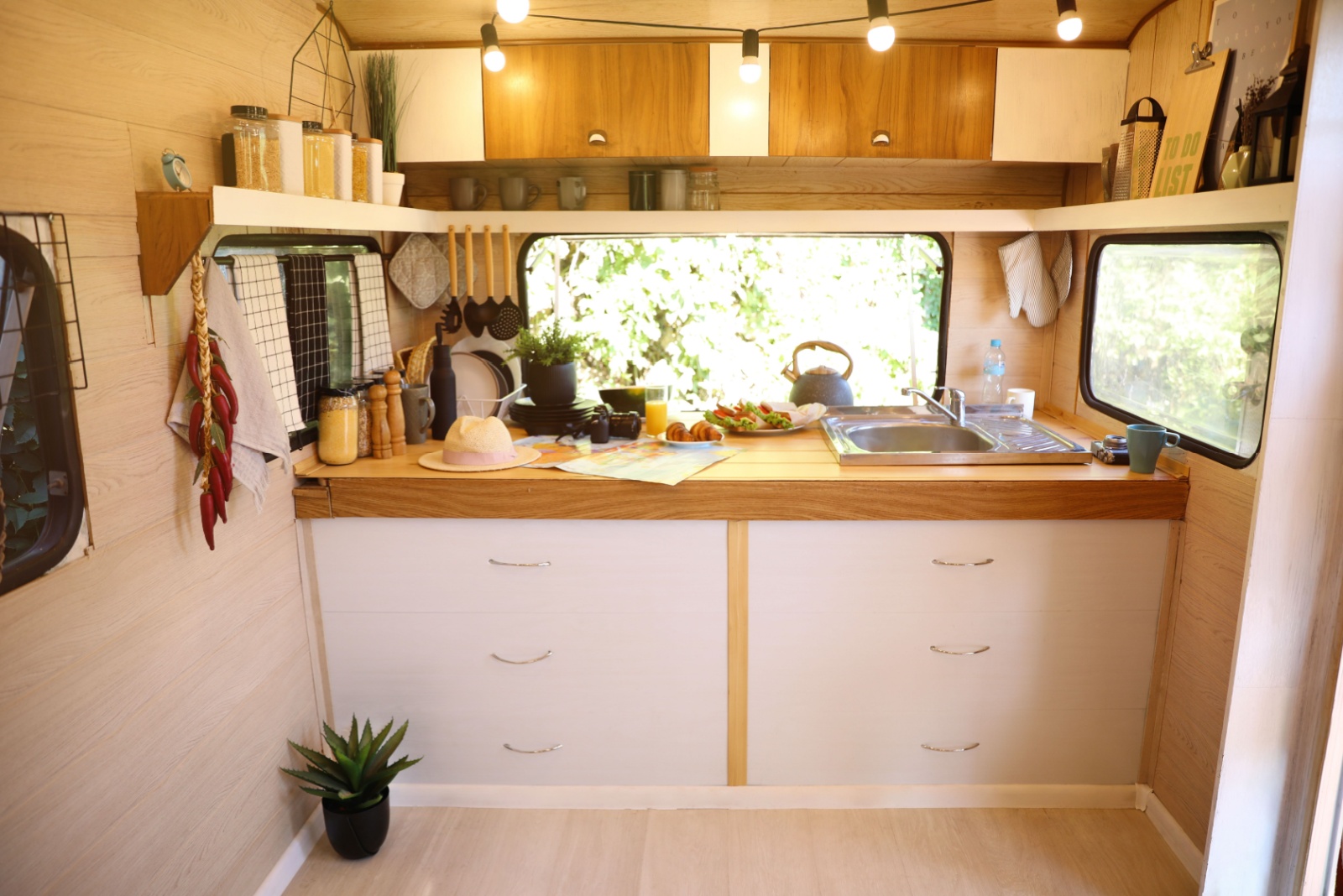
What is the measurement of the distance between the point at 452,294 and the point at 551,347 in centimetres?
46

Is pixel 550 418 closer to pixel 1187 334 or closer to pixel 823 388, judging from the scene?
pixel 823 388

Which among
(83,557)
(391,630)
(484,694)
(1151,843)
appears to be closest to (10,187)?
(83,557)

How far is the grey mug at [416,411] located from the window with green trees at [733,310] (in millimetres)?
1310

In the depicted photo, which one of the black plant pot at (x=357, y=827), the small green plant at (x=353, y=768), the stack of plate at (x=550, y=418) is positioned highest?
the stack of plate at (x=550, y=418)

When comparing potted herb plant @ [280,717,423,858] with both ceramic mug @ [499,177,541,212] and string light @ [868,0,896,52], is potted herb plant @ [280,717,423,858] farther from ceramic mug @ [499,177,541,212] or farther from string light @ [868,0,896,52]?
string light @ [868,0,896,52]

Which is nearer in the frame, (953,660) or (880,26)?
(880,26)

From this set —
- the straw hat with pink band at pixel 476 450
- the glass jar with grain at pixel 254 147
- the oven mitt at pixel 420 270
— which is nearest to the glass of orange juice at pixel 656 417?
the straw hat with pink band at pixel 476 450

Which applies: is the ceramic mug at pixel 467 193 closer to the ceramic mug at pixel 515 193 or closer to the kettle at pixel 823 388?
the ceramic mug at pixel 515 193

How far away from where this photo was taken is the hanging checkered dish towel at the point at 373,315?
9.20 feet

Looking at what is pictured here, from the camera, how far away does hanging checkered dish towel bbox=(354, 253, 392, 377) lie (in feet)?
9.20

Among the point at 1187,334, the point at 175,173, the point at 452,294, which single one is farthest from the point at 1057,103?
the point at 175,173

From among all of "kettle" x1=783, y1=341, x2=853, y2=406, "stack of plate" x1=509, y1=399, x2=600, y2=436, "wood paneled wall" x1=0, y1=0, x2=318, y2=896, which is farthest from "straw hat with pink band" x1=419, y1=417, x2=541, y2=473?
"kettle" x1=783, y1=341, x2=853, y2=406

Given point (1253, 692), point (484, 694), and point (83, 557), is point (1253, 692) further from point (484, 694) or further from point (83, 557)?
point (83, 557)

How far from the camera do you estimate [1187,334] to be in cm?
243
